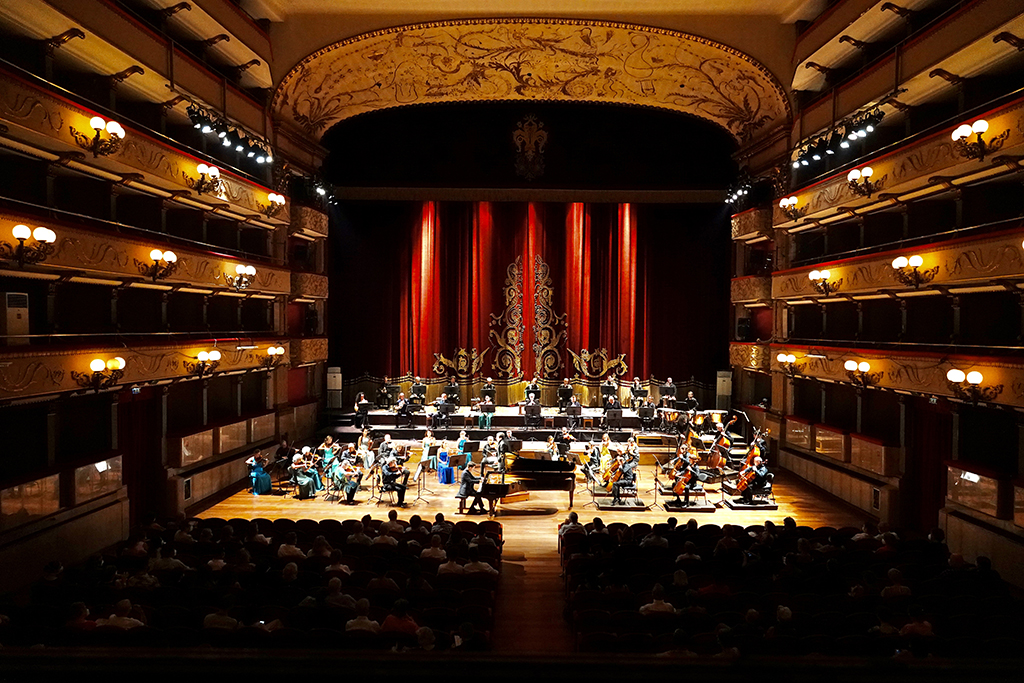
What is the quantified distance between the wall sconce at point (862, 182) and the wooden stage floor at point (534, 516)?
22.9 feet

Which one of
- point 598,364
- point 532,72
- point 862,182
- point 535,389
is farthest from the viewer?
point 598,364

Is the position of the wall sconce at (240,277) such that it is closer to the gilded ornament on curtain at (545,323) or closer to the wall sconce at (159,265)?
the wall sconce at (159,265)

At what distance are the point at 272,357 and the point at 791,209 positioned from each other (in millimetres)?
14356

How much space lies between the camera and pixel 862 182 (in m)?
14.1

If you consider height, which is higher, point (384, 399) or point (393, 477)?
point (384, 399)

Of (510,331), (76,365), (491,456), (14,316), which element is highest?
(14,316)

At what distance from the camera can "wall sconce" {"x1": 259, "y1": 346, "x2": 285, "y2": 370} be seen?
58.2 feet

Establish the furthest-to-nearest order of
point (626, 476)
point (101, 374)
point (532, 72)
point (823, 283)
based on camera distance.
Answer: point (532, 72) → point (823, 283) → point (626, 476) → point (101, 374)

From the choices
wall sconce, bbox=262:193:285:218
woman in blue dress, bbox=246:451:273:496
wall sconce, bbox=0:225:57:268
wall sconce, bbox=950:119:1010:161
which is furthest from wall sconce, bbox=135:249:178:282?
wall sconce, bbox=950:119:1010:161

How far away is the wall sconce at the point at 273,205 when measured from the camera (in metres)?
17.6

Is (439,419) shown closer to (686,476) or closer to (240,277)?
(240,277)

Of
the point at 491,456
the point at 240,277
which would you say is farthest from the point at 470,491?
the point at 240,277

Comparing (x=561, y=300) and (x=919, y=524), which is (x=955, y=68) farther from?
(x=561, y=300)

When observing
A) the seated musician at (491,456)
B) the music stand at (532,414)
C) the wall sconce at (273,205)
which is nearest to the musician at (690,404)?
the music stand at (532,414)
